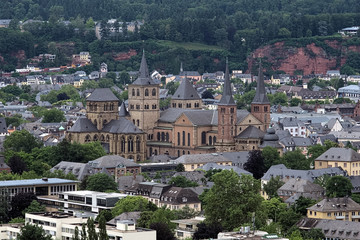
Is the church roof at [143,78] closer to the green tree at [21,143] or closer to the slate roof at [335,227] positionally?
the green tree at [21,143]

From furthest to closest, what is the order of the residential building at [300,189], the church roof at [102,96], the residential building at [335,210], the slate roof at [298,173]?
1. the church roof at [102,96]
2. the slate roof at [298,173]
3. the residential building at [300,189]
4. the residential building at [335,210]

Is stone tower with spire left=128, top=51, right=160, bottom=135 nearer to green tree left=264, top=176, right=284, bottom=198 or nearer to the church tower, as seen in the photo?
the church tower

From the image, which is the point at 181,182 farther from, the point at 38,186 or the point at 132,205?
the point at 132,205


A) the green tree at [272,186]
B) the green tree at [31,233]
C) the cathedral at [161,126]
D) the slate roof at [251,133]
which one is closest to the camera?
the green tree at [31,233]

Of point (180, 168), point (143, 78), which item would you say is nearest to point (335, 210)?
point (180, 168)

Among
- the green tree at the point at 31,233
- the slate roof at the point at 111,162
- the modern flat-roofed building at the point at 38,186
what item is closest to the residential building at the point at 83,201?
the modern flat-roofed building at the point at 38,186

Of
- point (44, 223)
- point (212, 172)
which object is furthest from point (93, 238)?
point (212, 172)

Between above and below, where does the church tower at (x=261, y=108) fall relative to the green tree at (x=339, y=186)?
above
